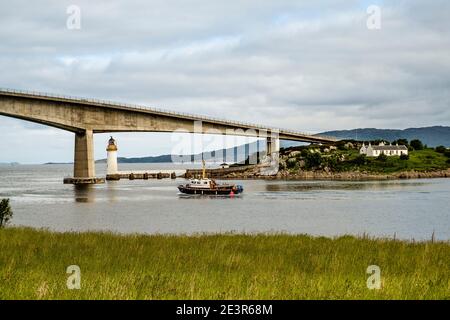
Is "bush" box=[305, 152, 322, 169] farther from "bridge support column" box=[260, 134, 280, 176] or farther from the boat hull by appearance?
the boat hull

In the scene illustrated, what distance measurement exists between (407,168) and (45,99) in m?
92.3

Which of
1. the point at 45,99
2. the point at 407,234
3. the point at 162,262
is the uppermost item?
the point at 45,99

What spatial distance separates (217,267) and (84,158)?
98.9 metres

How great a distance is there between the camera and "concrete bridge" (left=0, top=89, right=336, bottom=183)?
305ft

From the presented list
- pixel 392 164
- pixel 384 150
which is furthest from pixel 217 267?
pixel 384 150

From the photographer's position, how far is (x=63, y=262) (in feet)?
47.0

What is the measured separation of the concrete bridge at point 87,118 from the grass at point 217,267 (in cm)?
7759

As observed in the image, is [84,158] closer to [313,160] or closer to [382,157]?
[313,160]

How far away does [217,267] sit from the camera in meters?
13.8

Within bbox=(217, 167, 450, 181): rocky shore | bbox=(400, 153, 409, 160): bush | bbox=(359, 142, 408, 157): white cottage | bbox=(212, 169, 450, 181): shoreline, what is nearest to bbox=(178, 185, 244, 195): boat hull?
bbox=(212, 169, 450, 181): shoreline

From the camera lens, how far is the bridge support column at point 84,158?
340ft

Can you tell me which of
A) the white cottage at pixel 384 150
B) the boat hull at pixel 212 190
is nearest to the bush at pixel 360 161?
the white cottage at pixel 384 150
